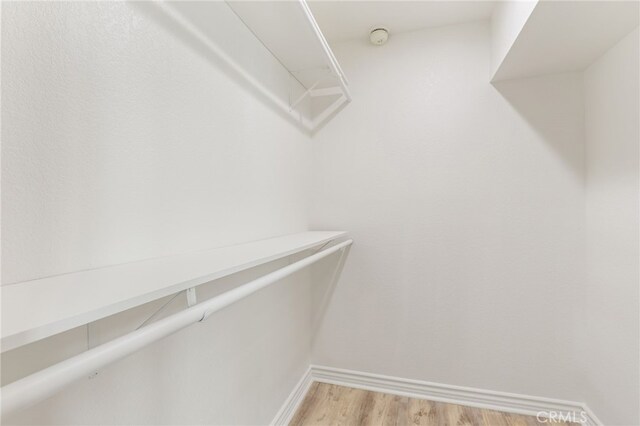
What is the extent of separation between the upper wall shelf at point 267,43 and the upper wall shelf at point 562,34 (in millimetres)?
804

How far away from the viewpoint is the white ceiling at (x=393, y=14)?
1.64 metres

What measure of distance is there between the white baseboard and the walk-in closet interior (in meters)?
0.01

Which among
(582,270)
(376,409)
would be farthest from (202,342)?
(582,270)

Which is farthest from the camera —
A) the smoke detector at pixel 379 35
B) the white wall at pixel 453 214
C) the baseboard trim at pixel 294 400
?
the smoke detector at pixel 379 35

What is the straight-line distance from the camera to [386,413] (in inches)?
66.8

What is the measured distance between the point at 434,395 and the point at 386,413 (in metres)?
0.34

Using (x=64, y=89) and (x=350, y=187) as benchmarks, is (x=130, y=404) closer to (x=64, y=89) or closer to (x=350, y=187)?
(x=64, y=89)

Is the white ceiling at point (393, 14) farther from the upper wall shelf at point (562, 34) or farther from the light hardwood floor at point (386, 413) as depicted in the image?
the light hardwood floor at point (386, 413)

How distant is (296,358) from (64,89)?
1679 mm

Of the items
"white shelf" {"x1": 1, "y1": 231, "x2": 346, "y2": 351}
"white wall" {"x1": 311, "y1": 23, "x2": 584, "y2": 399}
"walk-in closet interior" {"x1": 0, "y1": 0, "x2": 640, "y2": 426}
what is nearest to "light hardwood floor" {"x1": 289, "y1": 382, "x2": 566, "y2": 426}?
"walk-in closet interior" {"x1": 0, "y1": 0, "x2": 640, "y2": 426}
